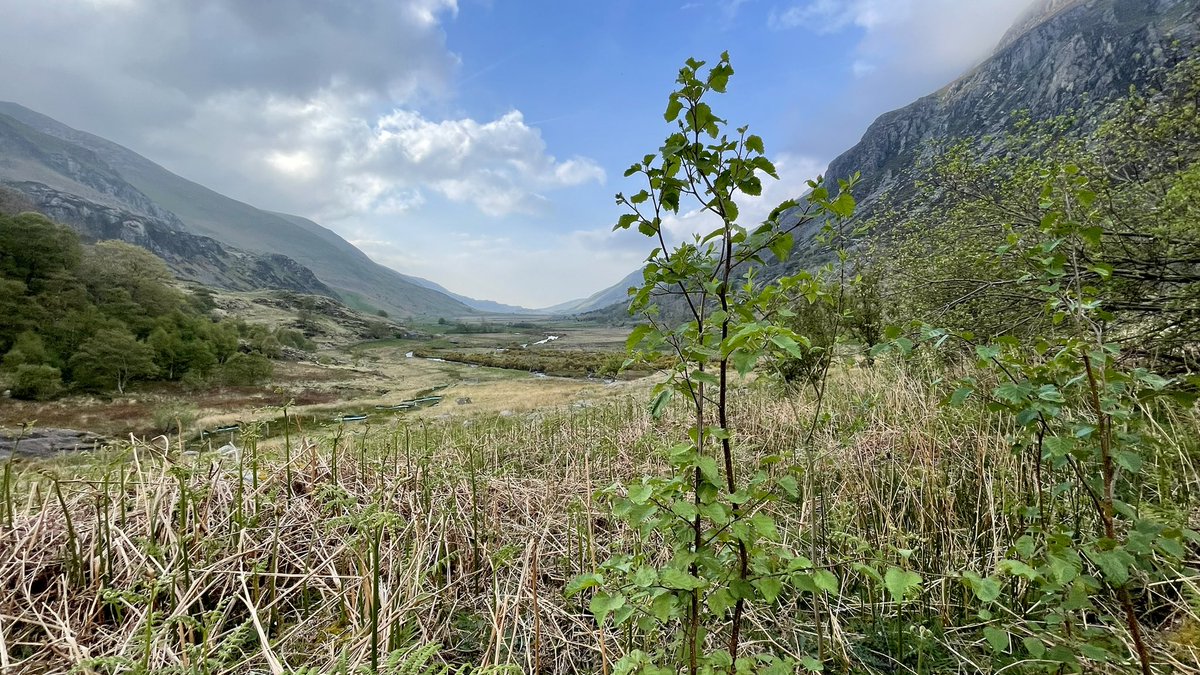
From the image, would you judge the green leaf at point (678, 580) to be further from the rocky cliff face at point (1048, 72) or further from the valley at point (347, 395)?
the rocky cliff face at point (1048, 72)

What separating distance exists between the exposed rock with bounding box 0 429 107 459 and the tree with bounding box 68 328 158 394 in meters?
15.4

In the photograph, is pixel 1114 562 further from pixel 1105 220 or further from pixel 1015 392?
pixel 1105 220

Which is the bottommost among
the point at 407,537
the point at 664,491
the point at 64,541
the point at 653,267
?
the point at 407,537

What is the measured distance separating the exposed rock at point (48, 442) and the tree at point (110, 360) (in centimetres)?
1537

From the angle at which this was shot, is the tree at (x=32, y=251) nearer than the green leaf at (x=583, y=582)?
No

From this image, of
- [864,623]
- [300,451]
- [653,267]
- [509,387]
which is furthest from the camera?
[509,387]

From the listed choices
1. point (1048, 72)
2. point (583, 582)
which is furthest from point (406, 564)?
point (1048, 72)

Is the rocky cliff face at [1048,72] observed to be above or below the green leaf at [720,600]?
above

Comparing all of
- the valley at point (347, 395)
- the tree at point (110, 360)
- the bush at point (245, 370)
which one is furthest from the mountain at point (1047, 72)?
the tree at point (110, 360)

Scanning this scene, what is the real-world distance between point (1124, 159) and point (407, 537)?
38.4ft

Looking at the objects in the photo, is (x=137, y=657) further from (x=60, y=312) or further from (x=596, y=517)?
(x=60, y=312)

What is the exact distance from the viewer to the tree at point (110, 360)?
44781 millimetres

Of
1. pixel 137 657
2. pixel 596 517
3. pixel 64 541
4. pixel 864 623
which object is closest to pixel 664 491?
pixel 864 623

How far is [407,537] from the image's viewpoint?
149 inches
